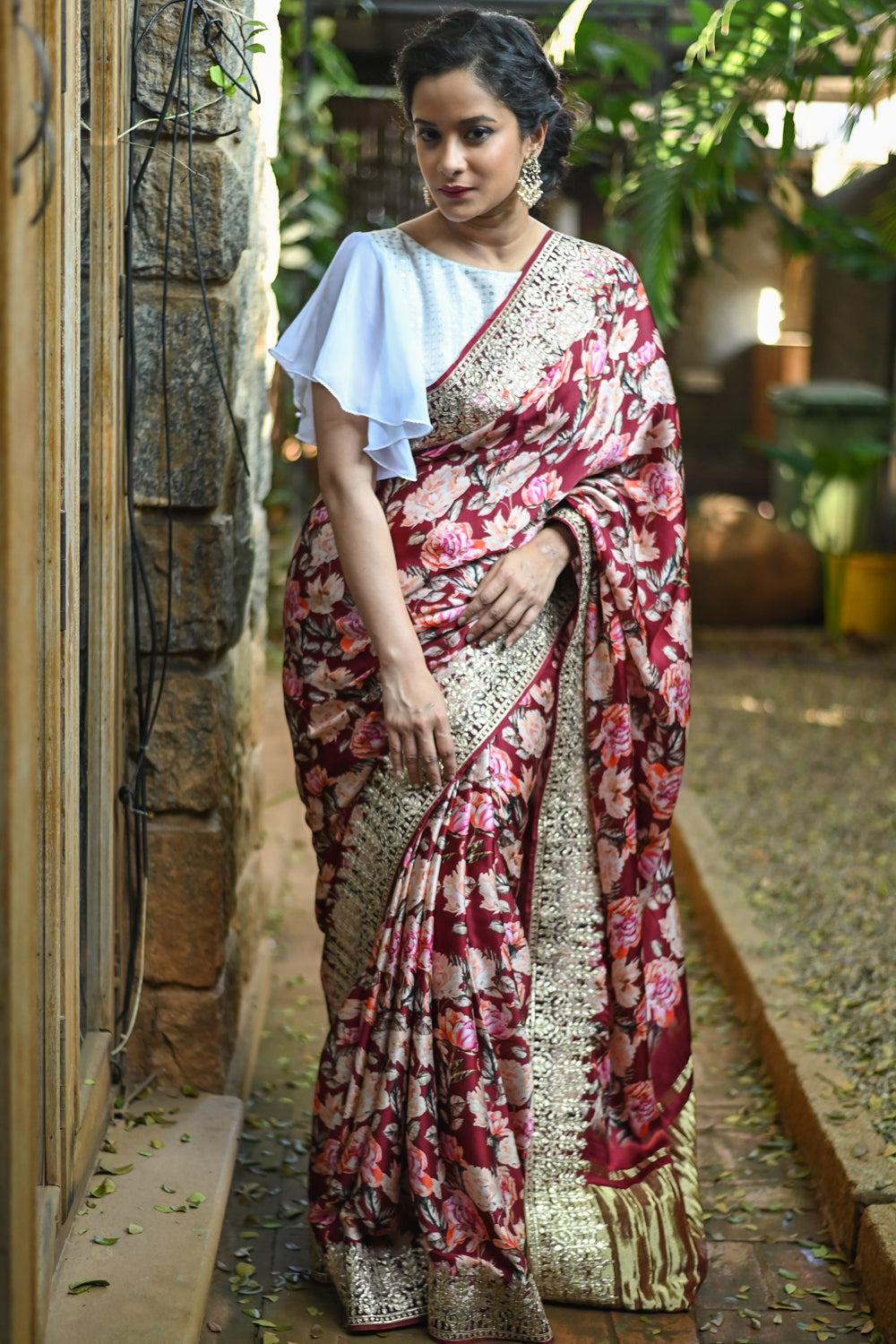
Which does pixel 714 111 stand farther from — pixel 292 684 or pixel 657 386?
pixel 292 684

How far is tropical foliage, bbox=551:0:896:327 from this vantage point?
3574mm

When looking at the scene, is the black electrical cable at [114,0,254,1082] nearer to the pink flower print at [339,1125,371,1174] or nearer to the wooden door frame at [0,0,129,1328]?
the wooden door frame at [0,0,129,1328]

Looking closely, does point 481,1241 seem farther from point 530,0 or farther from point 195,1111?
point 530,0

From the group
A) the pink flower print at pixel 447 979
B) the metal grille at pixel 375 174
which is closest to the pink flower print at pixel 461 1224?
the pink flower print at pixel 447 979

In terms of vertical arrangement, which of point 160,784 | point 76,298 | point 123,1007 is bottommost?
point 123,1007

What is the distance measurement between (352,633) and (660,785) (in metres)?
0.60

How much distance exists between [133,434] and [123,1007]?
41.5 inches

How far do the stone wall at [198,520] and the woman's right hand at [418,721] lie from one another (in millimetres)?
520

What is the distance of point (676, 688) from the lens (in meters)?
2.43

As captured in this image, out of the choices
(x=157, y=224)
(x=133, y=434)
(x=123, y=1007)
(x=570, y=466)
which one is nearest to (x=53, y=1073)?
(x=123, y=1007)

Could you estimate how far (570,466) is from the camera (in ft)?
7.70

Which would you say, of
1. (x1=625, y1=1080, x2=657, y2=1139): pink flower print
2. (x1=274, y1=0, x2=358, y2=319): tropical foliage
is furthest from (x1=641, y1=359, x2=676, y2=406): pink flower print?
(x1=274, y1=0, x2=358, y2=319): tropical foliage

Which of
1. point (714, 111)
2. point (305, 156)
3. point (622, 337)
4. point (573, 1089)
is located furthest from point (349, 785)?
Result: point (305, 156)

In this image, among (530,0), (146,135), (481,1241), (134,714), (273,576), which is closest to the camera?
(481,1241)
